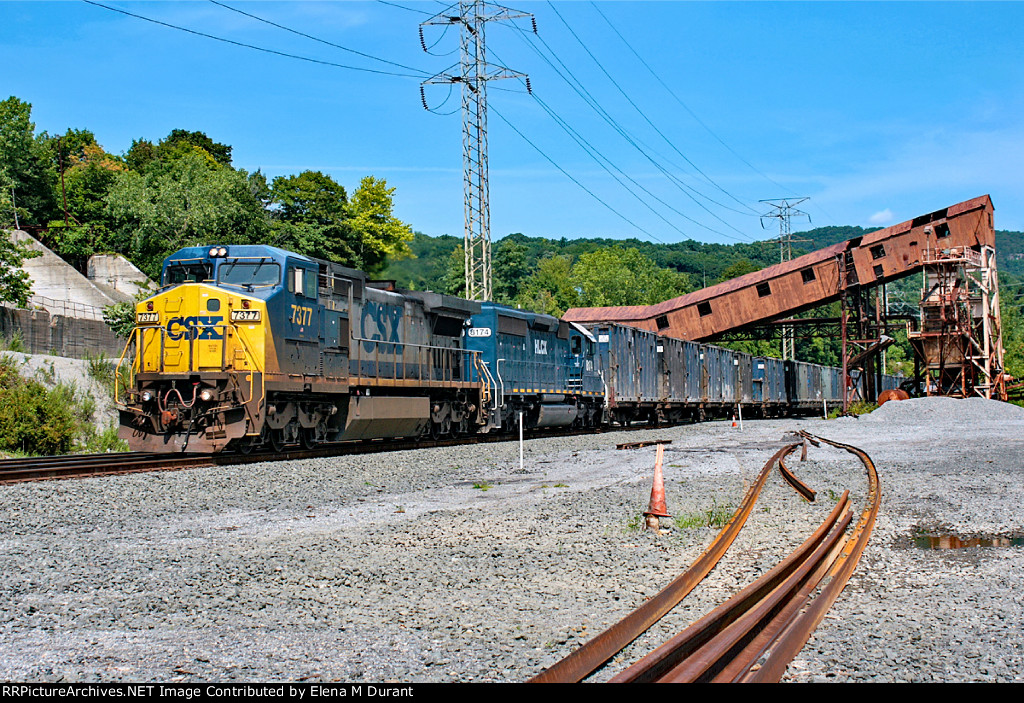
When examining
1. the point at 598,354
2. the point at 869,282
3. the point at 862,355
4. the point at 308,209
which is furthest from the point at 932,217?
the point at 308,209

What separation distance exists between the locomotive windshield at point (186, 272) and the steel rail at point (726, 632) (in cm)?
1175

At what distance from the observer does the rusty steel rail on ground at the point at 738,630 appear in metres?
3.82

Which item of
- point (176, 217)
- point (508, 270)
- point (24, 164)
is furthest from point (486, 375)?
point (508, 270)

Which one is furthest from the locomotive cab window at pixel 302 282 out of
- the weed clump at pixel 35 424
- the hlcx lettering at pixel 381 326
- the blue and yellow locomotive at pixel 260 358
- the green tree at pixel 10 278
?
the green tree at pixel 10 278

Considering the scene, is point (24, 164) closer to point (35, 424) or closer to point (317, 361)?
point (35, 424)

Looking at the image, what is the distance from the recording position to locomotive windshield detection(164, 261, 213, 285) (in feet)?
50.1

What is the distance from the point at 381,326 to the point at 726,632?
47.5 ft

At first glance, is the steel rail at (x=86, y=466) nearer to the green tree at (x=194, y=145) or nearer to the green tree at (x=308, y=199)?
the green tree at (x=308, y=199)

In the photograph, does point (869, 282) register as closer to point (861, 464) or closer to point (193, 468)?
point (861, 464)

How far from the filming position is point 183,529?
8.13 metres

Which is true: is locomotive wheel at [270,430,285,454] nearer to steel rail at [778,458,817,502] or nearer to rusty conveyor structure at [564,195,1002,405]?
steel rail at [778,458,817,502]

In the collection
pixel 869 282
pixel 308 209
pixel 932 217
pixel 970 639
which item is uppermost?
pixel 308 209

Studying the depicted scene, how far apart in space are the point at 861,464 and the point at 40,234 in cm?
4931

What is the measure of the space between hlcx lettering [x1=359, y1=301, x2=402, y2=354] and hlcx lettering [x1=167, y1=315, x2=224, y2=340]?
3.56m
